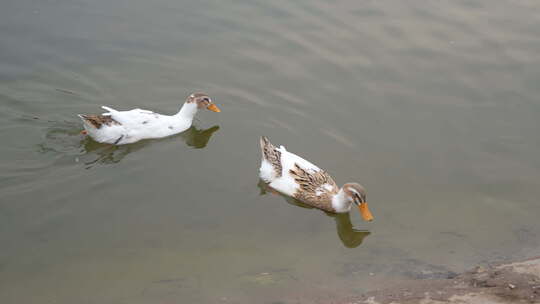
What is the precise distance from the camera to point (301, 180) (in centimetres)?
846

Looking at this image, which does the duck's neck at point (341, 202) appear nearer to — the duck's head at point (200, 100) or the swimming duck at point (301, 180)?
the swimming duck at point (301, 180)

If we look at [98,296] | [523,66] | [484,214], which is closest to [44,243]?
[98,296]

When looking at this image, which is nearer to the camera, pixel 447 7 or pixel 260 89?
pixel 260 89

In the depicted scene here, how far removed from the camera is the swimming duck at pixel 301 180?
8.27m

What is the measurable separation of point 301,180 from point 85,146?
324 centimetres

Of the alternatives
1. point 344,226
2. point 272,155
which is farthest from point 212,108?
point 344,226

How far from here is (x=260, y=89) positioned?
34.8ft

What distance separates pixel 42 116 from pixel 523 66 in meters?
8.52

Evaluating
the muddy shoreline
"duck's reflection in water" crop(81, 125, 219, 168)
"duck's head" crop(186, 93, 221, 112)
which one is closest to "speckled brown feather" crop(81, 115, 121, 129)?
"duck's reflection in water" crop(81, 125, 219, 168)

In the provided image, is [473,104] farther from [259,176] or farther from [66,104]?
[66,104]

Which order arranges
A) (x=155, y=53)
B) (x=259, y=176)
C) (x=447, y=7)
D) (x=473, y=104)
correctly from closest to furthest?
(x=259, y=176), (x=473, y=104), (x=155, y=53), (x=447, y=7)

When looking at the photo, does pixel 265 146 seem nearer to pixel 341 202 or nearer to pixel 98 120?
pixel 341 202

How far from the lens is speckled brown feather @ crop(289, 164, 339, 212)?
27.3ft

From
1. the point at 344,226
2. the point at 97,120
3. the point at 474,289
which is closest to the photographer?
the point at 474,289
